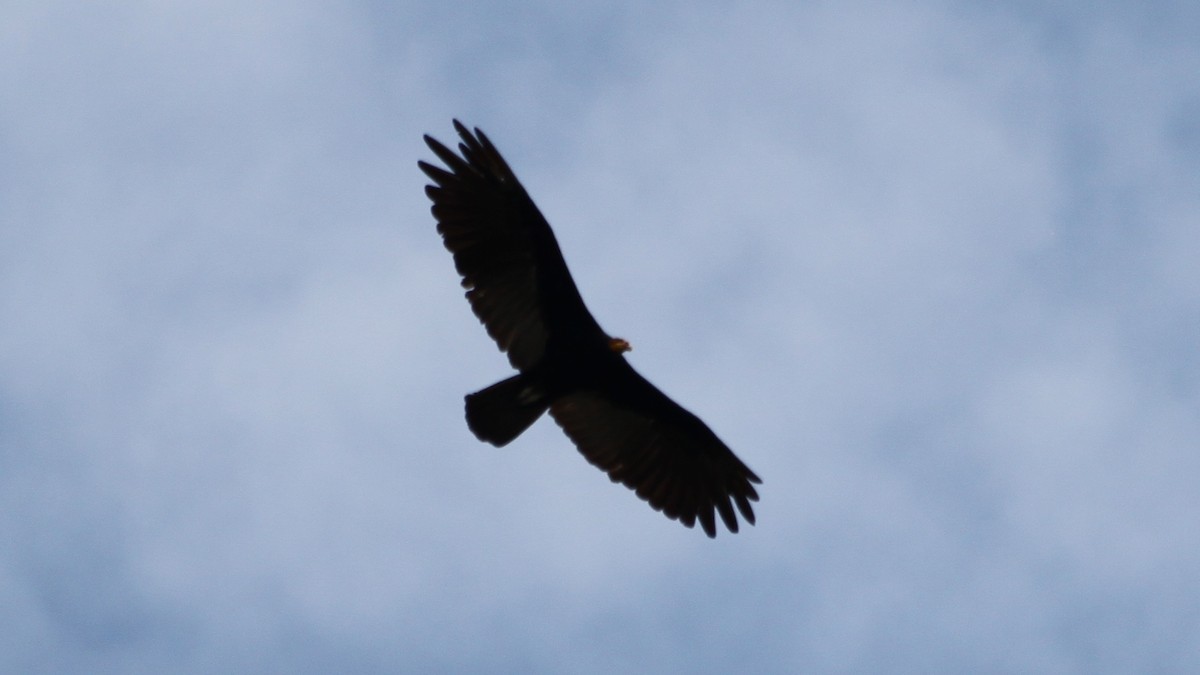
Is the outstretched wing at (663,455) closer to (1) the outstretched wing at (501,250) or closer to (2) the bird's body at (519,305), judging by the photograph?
(2) the bird's body at (519,305)

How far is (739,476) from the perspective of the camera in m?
17.4

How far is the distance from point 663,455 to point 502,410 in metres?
2.24

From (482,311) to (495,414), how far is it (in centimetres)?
115

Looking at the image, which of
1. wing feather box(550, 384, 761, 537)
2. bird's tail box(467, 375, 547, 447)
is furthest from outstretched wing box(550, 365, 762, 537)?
bird's tail box(467, 375, 547, 447)

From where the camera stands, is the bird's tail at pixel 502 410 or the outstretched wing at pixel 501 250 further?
the outstretched wing at pixel 501 250

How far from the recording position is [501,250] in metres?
16.5

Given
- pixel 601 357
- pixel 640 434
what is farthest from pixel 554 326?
pixel 640 434

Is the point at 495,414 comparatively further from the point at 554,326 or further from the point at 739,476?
the point at 739,476

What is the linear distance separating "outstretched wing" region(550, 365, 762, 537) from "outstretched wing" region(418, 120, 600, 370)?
1062 mm

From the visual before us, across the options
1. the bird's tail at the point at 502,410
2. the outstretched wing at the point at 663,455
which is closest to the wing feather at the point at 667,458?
the outstretched wing at the point at 663,455

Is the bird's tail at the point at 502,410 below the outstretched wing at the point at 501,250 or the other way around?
below

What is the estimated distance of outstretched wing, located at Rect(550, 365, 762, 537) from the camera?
1723cm

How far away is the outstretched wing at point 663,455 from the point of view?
1723 cm

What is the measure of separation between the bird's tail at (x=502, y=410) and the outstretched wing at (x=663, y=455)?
0.79m
